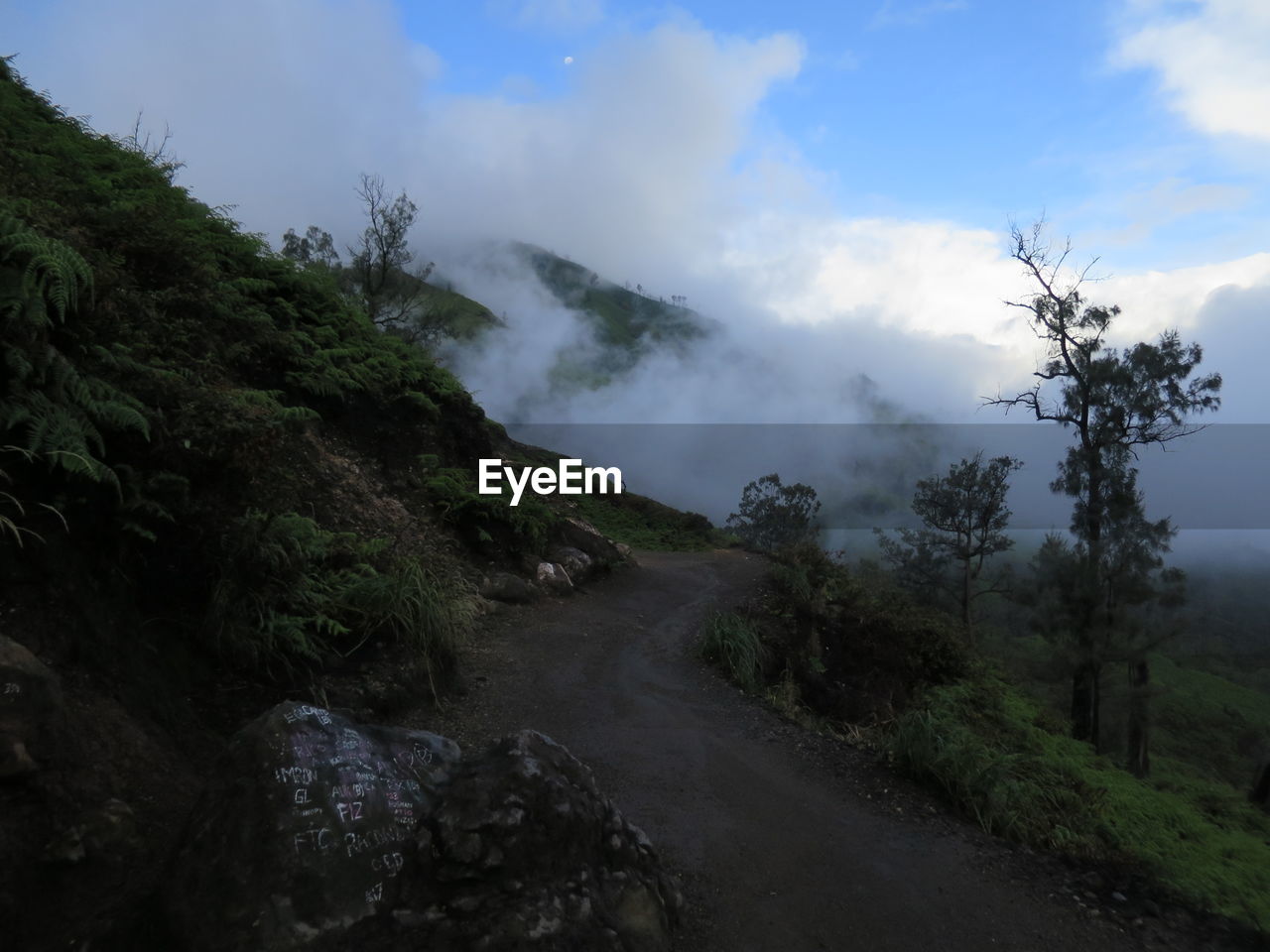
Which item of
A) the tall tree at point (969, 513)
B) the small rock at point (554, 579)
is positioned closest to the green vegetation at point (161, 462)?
the small rock at point (554, 579)

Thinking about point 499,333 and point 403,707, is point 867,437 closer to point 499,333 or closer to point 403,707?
point 499,333

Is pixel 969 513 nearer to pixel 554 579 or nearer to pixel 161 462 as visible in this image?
pixel 554 579

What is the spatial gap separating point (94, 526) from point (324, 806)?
2534 mm

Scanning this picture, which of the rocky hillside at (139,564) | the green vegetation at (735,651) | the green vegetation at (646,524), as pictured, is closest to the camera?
the rocky hillside at (139,564)

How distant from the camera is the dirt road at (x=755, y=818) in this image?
A: 435 cm

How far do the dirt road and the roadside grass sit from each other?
0.42 metres

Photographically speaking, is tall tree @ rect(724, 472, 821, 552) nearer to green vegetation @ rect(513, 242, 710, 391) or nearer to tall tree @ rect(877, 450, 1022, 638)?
tall tree @ rect(877, 450, 1022, 638)

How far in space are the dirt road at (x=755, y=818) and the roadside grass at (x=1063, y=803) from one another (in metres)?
0.42

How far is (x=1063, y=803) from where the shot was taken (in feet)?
22.9

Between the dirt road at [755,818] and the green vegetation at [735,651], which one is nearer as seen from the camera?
the dirt road at [755,818]

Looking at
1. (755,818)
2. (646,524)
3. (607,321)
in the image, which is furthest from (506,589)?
(607,321)

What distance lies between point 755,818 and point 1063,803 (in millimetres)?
3603

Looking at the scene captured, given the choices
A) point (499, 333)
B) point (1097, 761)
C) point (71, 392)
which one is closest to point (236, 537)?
point (71, 392)

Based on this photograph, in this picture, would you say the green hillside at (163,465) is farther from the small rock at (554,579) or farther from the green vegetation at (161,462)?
the small rock at (554,579)
